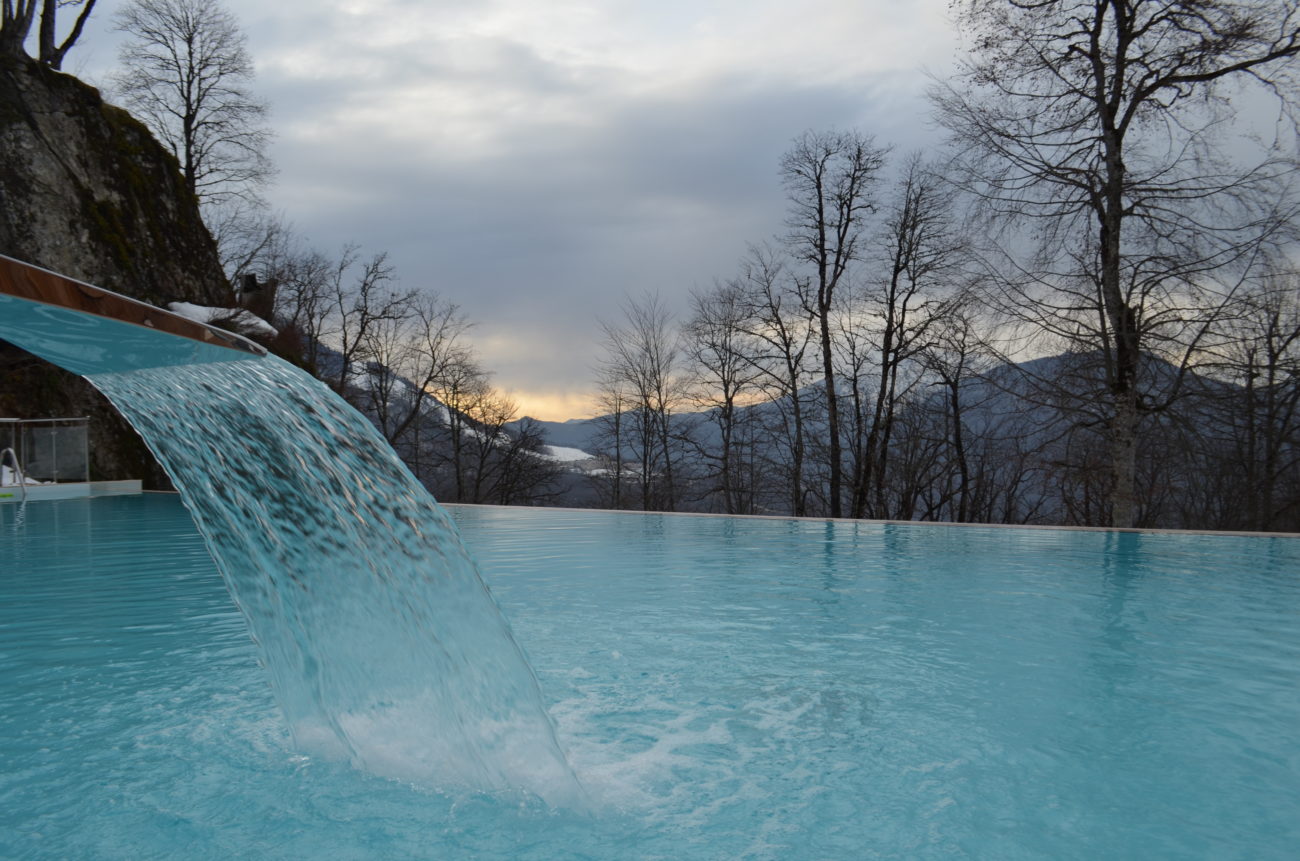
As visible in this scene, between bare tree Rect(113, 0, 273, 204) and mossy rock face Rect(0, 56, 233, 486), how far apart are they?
3.41 metres

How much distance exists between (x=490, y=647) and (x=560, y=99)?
17.0m

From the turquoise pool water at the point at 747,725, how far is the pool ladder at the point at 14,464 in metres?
8.42

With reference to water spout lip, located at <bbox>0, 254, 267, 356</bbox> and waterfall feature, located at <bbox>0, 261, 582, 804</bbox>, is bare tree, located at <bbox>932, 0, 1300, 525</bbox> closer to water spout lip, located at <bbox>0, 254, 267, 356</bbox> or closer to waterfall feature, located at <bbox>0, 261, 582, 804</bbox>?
waterfall feature, located at <bbox>0, 261, 582, 804</bbox>

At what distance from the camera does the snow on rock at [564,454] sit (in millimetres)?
29861

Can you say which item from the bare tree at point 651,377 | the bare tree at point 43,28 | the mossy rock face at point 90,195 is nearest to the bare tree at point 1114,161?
the bare tree at point 651,377

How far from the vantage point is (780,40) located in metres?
15.0

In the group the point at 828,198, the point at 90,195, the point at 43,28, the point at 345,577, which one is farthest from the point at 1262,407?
the point at 43,28

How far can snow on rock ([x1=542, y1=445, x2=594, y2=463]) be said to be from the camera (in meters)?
29.9

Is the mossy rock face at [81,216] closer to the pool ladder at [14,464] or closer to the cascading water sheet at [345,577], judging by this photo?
the pool ladder at [14,464]

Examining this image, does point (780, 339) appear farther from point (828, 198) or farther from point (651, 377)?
point (651, 377)


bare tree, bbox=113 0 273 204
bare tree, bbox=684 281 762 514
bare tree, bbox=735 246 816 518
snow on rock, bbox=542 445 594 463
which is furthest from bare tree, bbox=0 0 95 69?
snow on rock, bbox=542 445 594 463

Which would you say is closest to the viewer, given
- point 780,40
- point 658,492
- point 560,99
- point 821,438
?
point 780,40

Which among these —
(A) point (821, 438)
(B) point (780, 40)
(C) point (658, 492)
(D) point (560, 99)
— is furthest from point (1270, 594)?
(C) point (658, 492)

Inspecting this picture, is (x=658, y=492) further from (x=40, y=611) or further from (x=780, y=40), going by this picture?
(x=40, y=611)
